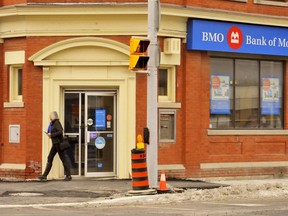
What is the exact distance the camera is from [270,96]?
22562mm

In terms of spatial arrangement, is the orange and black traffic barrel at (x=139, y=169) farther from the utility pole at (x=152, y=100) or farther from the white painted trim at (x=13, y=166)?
the white painted trim at (x=13, y=166)

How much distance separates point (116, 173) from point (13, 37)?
15.5ft

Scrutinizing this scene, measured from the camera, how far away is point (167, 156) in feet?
66.7

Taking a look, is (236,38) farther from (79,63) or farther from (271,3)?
(79,63)

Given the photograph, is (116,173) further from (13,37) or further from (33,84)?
(13,37)

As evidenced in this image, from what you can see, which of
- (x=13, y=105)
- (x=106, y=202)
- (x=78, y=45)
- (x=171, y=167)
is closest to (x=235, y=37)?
(x=171, y=167)

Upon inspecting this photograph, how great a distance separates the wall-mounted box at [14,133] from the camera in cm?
2023

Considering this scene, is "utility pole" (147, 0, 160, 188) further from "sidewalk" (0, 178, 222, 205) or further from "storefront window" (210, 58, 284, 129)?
"storefront window" (210, 58, 284, 129)

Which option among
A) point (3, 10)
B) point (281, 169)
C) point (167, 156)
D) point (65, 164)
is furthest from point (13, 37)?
point (281, 169)

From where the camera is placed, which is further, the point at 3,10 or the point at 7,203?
the point at 3,10

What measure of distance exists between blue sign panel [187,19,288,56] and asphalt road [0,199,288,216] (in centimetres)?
640

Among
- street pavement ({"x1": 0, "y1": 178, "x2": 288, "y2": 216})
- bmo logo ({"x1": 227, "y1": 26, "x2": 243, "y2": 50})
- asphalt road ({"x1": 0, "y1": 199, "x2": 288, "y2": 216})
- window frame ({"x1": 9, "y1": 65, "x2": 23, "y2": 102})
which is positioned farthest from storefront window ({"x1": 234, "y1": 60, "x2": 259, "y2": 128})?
asphalt road ({"x1": 0, "y1": 199, "x2": 288, "y2": 216})

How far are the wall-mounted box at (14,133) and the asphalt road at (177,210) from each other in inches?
236

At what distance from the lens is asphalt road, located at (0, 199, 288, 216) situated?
44.3 feet
